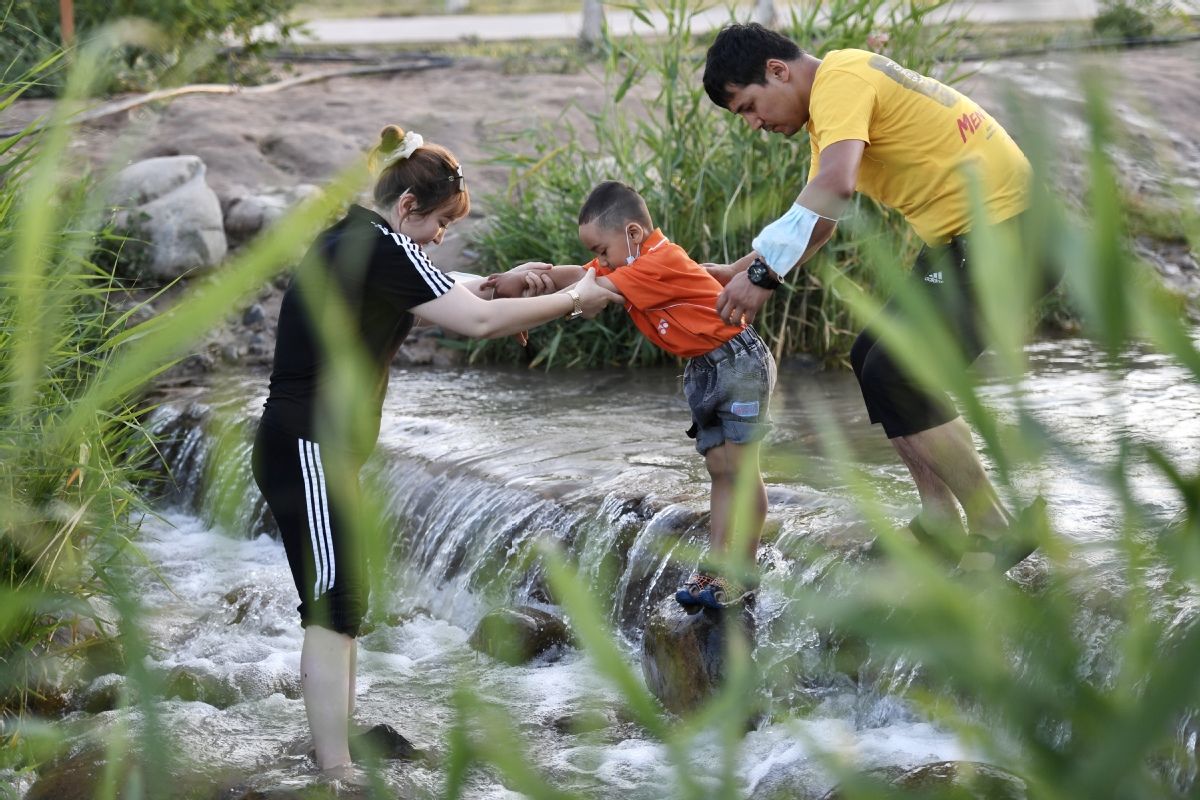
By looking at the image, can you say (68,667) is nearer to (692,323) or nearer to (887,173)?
(692,323)

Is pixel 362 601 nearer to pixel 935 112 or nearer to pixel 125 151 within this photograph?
pixel 935 112

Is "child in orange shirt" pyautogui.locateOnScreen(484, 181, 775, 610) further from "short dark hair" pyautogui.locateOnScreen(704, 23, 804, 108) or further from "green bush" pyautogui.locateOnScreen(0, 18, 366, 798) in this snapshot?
"green bush" pyautogui.locateOnScreen(0, 18, 366, 798)

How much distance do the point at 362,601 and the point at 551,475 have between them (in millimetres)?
2343

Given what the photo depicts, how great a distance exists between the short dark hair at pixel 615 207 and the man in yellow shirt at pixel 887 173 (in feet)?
1.11

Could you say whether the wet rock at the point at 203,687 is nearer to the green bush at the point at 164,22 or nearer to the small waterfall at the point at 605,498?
the small waterfall at the point at 605,498

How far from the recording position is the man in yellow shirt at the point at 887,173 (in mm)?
3713

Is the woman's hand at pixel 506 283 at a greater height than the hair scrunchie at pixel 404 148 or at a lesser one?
lesser

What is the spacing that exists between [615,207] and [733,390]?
1.94ft

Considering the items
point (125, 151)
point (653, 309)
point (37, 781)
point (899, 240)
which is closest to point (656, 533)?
point (653, 309)

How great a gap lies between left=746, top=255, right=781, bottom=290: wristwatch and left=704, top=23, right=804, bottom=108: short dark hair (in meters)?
0.53

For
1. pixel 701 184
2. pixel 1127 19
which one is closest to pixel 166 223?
pixel 701 184

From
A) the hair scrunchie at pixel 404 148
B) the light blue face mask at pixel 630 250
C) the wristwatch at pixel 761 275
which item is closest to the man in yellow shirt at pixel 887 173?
the wristwatch at pixel 761 275

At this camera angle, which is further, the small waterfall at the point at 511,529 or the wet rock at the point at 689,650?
the small waterfall at the point at 511,529

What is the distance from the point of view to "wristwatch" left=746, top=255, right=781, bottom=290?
12.1 feet
